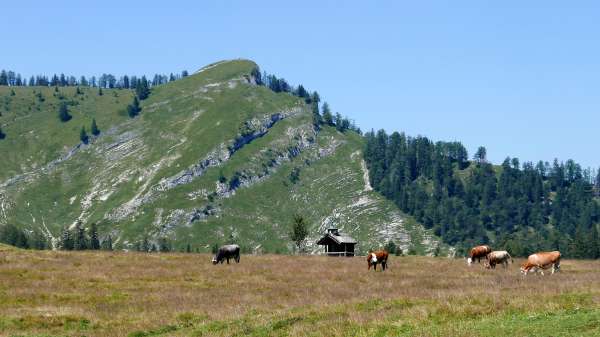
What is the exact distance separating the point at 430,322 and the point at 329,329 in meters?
3.55

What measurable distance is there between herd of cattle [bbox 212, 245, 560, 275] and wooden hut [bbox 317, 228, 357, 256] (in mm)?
40584

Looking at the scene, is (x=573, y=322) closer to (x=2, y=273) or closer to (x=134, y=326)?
(x=134, y=326)

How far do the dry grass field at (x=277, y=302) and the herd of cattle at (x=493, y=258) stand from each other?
3.60 meters

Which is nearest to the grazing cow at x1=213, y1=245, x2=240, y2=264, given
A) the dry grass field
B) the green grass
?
the dry grass field

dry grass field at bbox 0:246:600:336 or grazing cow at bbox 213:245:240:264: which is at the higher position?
grazing cow at bbox 213:245:240:264

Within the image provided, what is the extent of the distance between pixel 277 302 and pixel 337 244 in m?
76.8

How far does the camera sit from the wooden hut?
111 m

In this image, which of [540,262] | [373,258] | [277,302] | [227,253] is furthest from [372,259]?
[277,302]

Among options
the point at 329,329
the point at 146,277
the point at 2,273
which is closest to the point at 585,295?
the point at 329,329

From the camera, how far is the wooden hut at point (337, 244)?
110562 millimetres

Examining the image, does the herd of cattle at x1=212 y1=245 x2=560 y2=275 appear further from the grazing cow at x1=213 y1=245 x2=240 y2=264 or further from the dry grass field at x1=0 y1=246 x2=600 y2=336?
the dry grass field at x1=0 y1=246 x2=600 y2=336

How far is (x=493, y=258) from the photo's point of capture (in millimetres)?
59594

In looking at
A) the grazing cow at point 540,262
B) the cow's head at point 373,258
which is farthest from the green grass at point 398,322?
the cow's head at point 373,258

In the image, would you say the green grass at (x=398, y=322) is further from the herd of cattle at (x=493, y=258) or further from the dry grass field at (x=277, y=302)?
the herd of cattle at (x=493, y=258)
